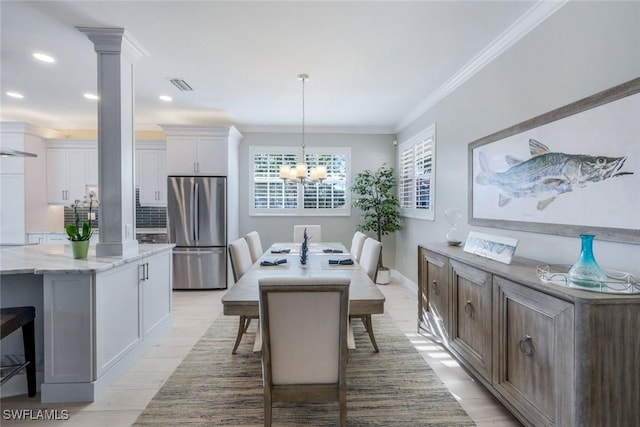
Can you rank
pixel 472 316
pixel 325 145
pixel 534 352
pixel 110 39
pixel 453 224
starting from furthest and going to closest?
pixel 325 145, pixel 453 224, pixel 110 39, pixel 472 316, pixel 534 352

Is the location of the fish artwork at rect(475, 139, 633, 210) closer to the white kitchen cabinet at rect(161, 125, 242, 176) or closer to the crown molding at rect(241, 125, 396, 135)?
the crown molding at rect(241, 125, 396, 135)

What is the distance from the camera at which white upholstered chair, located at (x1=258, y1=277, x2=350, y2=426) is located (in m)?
1.54

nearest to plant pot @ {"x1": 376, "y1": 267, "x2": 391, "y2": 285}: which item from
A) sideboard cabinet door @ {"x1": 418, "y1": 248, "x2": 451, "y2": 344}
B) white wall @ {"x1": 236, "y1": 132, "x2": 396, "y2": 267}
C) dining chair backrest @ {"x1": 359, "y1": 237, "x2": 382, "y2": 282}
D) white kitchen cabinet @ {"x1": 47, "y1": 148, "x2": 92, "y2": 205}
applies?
white wall @ {"x1": 236, "y1": 132, "x2": 396, "y2": 267}

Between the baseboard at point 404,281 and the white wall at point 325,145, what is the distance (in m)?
0.22

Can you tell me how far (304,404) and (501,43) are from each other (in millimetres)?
3270

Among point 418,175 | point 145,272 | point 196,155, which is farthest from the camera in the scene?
point 196,155

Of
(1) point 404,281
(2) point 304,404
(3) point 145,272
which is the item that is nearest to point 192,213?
(3) point 145,272

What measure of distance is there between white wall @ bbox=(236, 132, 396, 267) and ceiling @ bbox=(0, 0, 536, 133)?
104 cm

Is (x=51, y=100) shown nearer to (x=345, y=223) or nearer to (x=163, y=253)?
(x=163, y=253)

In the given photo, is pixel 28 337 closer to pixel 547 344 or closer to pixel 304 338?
pixel 304 338

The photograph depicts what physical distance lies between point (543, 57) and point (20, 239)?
7.20m

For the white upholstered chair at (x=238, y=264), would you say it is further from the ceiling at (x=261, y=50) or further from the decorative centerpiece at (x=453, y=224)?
the decorative centerpiece at (x=453, y=224)

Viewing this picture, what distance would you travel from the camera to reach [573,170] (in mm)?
1906

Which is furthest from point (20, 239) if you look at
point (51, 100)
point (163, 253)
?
point (163, 253)
